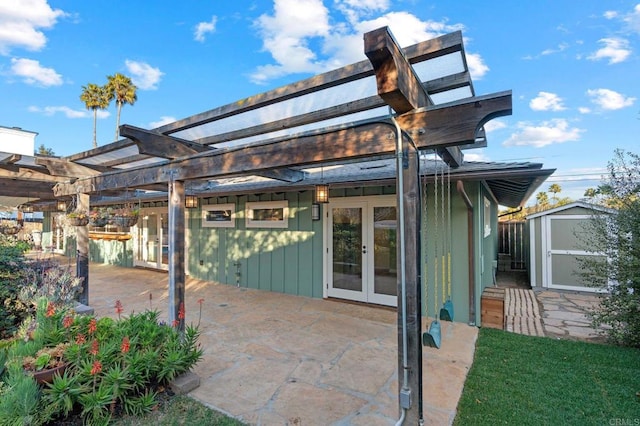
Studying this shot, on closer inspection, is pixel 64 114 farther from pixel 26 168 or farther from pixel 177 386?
pixel 177 386

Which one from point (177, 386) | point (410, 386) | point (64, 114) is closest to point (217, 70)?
point (177, 386)

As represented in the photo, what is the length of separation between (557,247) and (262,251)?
6922 mm

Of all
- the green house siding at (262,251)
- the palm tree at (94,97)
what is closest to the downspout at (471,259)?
the green house siding at (262,251)

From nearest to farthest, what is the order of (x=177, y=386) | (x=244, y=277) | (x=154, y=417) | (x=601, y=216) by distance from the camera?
(x=154, y=417), (x=177, y=386), (x=601, y=216), (x=244, y=277)

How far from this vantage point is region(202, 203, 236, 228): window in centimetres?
761

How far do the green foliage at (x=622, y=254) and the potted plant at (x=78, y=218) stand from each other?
771 cm

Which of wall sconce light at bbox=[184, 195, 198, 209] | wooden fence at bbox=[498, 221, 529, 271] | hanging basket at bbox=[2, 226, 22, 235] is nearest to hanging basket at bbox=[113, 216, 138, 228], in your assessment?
wall sconce light at bbox=[184, 195, 198, 209]

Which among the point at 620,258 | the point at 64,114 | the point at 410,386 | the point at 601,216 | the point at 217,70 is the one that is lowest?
the point at 410,386

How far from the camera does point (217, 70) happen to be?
776cm

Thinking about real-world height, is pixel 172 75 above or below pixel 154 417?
above

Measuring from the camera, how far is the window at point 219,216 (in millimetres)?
7609

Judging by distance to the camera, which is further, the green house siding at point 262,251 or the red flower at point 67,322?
the green house siding at point 262,251

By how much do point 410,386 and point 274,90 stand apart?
2451mm

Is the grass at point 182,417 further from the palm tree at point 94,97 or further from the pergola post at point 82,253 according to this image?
the palm tree at point 94,97
